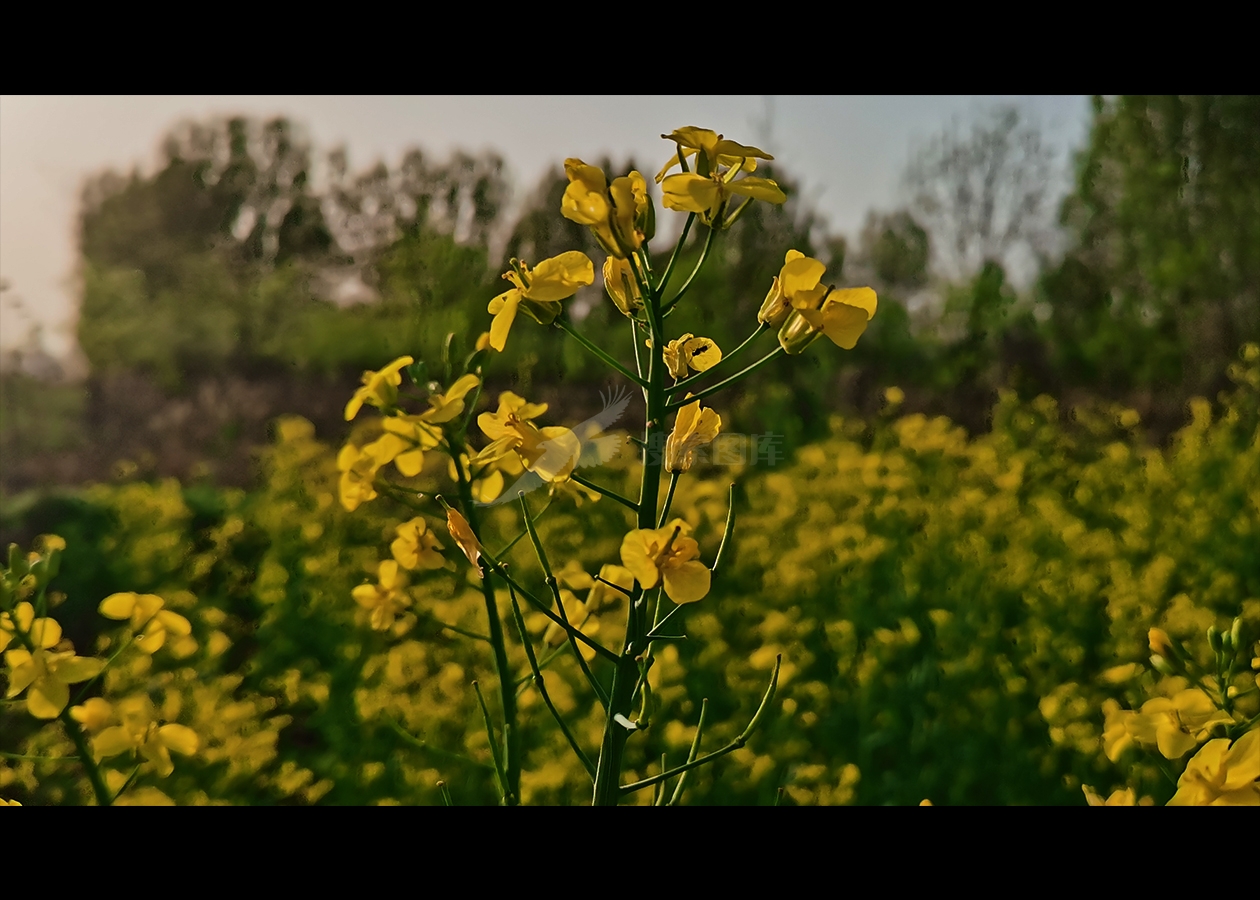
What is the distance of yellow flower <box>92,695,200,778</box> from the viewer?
2.27ft

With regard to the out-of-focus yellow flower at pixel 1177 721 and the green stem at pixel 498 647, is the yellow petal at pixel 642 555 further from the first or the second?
the out-of-focus yellow flower at pixel 1177 721

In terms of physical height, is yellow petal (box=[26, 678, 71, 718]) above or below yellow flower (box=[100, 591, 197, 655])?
below

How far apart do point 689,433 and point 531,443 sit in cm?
10

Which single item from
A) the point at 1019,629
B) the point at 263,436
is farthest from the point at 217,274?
the point at 1019,629

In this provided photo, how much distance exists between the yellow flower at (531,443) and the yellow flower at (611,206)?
12cm

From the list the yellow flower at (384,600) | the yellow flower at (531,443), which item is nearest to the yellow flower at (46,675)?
the yellow flower at (384,600)

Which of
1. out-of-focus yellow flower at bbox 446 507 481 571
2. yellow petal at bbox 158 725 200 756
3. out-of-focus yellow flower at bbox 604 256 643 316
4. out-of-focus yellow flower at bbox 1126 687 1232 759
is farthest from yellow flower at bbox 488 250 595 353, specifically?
out-of-focus yellow flower at bbox 1126 687 1232 759

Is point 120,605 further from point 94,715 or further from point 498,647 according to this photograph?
point 498,647

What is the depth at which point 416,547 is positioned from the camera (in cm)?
74

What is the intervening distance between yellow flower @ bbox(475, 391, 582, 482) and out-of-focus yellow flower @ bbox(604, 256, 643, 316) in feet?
0.28

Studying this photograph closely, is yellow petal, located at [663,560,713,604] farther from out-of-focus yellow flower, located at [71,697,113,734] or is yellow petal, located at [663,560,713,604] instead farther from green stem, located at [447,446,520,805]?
out-of-focus yellow flower, located at [71,697,113,734]

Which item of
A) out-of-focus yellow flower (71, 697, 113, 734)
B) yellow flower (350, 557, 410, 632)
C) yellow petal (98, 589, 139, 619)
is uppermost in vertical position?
yellow petal (98, 589, 139, 619)

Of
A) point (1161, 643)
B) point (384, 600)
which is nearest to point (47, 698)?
point (384, 600)

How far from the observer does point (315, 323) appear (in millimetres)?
3264
